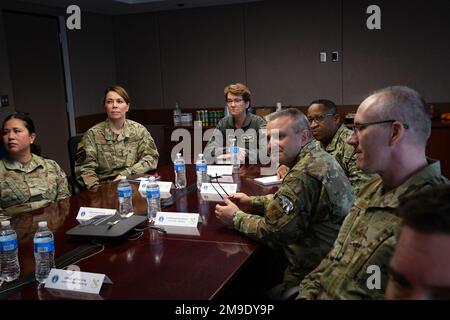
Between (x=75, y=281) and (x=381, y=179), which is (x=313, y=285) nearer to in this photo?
(x=381, y=179)

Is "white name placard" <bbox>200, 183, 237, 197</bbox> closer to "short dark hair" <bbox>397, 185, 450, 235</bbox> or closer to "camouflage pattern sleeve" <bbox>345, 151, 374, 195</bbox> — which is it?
"camouflage pattern sleeve" <bbox>345, 151, 374, 195</bbox>

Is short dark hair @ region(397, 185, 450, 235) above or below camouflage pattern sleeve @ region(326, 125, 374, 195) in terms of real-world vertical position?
above

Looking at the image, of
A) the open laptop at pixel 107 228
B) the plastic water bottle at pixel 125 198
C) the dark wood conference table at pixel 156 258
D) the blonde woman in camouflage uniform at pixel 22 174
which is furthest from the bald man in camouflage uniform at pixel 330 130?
the blonde woman in camouflage uniform at pixel 22 174

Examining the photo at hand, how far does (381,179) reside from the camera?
57.2 inches

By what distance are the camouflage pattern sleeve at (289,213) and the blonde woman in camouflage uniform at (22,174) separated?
1480 mm

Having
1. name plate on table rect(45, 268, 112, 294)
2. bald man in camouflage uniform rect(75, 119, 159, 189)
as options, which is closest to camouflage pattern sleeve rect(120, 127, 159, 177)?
bald man in camouflage uniform rect(75, 119, 159, 189)

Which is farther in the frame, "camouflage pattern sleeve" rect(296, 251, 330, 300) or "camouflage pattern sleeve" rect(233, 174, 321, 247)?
"camouflage pattern sleeve" rect(233, 174, 321, 247)

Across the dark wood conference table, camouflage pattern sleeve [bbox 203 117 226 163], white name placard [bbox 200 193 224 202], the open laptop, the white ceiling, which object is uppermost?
the white ceiling

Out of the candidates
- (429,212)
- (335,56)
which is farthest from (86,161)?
(335,56)

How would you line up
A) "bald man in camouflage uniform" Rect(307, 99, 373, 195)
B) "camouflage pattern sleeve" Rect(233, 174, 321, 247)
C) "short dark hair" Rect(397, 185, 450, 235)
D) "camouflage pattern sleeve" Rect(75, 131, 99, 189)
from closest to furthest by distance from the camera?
"short dark hair" Rect(397, 185, 450, 235)
"camouflage pattern sleeve" Rect(233, 174, 321, 247)
"bald man in camouflage uniform" Rect(307, 99, 373, 195)
"camouflage pattern sleeve" Rect(75, 131, 99, 189)

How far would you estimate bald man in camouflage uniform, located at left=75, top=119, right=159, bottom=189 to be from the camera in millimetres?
3308

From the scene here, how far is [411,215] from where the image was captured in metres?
0.77

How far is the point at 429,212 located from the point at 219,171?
7.92ft

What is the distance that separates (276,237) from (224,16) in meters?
4.69
